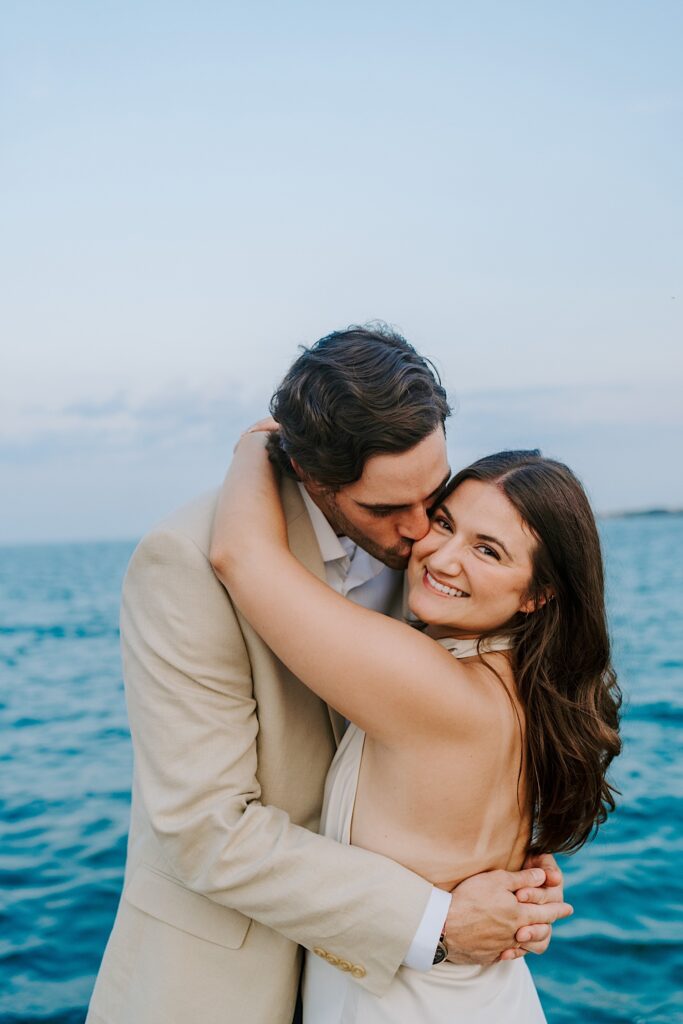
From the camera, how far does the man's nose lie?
2342 millimetres

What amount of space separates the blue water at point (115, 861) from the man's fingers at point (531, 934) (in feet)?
2.65

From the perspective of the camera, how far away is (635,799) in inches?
301

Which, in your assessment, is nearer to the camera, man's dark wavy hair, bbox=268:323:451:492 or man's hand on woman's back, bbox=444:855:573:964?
man's hand on woman's back, bbox=444:855:573:964

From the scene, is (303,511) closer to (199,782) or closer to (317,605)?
(317,605)

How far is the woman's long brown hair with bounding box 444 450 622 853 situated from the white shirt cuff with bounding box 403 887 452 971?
357mm

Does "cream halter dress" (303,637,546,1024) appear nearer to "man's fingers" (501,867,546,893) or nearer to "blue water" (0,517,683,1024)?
"man's fingers" (501,867,546,893)

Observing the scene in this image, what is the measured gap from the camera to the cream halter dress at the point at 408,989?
210 cm

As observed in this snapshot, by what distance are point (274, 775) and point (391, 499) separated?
0.69 m

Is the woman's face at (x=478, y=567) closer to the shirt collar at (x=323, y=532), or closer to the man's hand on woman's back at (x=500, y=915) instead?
the shirt collar at (x=323, y=532)

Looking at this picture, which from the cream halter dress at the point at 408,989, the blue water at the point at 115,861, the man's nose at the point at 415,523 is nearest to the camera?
the cream halter dress at the point at 408,989

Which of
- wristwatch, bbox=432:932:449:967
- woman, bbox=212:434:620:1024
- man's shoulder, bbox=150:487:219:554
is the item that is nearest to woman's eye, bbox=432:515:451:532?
woman, bbox=212:434:620:1024

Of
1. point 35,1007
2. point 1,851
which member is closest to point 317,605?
point 35,1007

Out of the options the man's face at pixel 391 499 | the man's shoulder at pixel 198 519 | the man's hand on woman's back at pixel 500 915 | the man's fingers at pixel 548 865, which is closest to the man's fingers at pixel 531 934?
the man's hand on woman's back at pixel 500 915

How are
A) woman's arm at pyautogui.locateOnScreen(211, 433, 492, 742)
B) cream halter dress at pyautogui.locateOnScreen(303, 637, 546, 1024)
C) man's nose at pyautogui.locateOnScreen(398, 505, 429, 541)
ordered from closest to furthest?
woman's arm at pyautogui.locateOnScreen(211, 433, 492, 742) < cream halter dress at pyautogui.locateOnScreen(303, 637, 546, 1024) < man's nose at pyautogui.locateOnScreen(398, 505, 429, 541)
